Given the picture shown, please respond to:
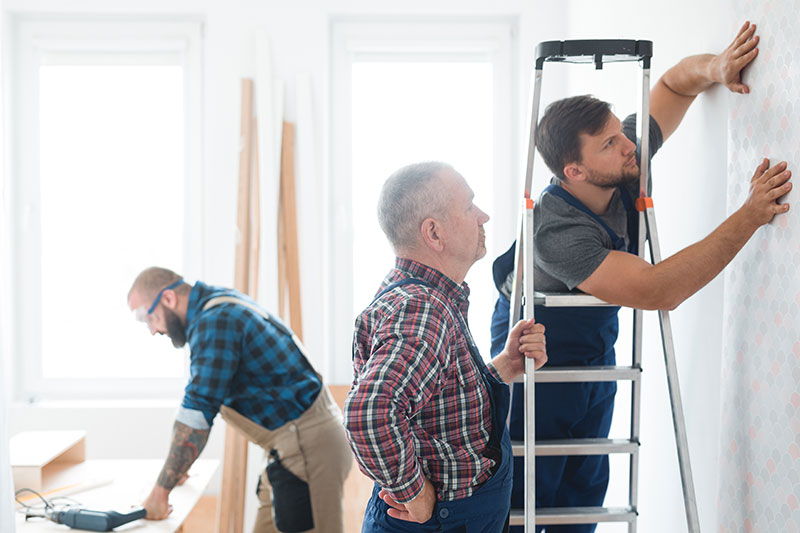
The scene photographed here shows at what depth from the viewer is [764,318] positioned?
5.23 feet

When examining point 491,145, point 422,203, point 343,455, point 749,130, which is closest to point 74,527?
point 343,455

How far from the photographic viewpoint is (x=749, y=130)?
5.46 ft

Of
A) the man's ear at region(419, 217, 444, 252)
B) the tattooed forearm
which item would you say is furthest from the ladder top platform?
the tattooed forearm

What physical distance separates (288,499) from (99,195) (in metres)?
2.25

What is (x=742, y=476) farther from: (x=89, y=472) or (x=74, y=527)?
(x=89, y=472)

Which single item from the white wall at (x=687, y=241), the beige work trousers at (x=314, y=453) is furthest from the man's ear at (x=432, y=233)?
the beige work trousers at (x=314, y=453)

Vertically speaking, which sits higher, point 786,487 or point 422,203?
point 422,203

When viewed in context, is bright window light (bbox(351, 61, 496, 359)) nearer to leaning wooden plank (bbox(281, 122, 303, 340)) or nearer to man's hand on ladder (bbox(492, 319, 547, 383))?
leaning wooden plank (bbox(281, 122, 303, 340))

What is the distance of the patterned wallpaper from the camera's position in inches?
57.9

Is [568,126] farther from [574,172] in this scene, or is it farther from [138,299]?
[138,299]

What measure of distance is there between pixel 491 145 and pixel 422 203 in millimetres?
2501

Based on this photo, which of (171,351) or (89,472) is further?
(171,351)

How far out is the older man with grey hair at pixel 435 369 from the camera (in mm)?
1424

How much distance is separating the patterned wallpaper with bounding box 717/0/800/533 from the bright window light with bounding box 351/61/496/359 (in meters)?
2.22
